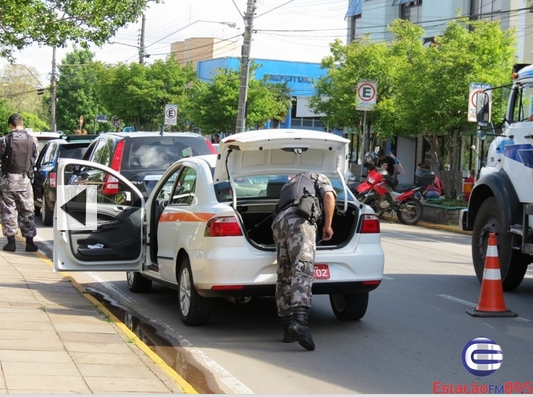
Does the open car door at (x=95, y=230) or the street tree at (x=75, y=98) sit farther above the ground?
the street tree at (x=75, y=98)

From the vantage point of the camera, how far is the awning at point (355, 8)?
49906 mm

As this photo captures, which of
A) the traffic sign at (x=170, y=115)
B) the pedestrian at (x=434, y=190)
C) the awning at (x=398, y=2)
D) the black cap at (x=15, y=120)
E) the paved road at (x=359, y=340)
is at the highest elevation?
the awning at (x=398, y=2)

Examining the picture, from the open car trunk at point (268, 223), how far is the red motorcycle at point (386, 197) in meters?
14.1

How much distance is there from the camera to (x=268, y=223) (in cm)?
952

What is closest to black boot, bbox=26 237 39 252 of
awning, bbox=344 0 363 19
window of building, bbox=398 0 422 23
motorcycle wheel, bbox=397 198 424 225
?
motorcycle wheel, bbox=397 198 424 225

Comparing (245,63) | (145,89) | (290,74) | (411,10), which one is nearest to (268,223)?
(245,63)

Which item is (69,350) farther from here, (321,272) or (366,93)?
(366,93)

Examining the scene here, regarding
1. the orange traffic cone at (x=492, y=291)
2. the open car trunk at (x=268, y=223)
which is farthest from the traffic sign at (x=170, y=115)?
the orange traffic cone at (x=492, y=291)

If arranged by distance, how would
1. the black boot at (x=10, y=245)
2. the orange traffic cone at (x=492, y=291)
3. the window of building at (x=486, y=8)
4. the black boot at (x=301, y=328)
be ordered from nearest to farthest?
the black boot at (x=301, y=328), the orange traffic cone at (x=492, y=291), the black boot at (x=10, y=245), the window of building at (x=486, y=8)

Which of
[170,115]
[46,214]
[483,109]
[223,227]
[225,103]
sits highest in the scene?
[225,103]

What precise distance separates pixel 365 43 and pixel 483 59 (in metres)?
14.6

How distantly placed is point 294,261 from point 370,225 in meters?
1.24

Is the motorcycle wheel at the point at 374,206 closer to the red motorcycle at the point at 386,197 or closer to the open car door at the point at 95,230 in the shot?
the red motorcycle at the point at 386,197

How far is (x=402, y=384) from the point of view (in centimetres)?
698
